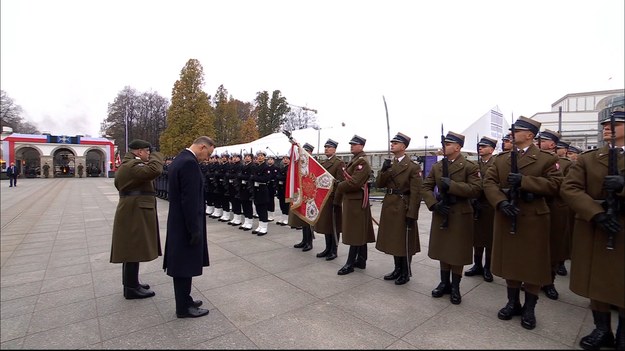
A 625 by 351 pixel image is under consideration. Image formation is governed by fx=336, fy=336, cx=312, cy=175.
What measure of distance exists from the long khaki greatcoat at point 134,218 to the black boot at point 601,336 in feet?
15.8

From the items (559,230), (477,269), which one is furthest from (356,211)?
(559,230)

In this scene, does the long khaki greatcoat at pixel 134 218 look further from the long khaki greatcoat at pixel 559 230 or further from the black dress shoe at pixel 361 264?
the long khaki greatcoat at pixel 559 230

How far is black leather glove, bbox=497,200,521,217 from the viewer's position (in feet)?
11.4

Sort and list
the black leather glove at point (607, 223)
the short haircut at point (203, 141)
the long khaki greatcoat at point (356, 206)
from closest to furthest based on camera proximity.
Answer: the black leather glove at point (607, 223)
the short haircut at point (203, 141)
the long khaki greatcoat at point (356, 206)

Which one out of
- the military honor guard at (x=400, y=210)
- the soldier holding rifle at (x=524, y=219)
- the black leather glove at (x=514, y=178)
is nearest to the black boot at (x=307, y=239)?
the military honor guard at (x=400, y=210)

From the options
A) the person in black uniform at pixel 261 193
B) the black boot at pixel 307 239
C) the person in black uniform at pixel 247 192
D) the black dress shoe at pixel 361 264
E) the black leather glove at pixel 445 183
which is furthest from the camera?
the person in black uniform at pixel 247 192

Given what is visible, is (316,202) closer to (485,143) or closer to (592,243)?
(485,143)

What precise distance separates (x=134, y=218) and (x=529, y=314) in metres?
4.74

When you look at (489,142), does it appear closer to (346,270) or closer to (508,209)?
(508,209)

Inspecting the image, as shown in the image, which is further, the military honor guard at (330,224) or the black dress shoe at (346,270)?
the military honor guard at (330,224)

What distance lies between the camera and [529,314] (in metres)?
3.47

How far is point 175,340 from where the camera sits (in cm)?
324

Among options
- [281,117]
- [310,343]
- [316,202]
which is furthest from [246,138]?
[310,343]

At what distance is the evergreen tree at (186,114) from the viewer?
34.8 meters
